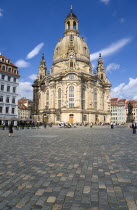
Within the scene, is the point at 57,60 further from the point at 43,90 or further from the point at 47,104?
the point at 47,104

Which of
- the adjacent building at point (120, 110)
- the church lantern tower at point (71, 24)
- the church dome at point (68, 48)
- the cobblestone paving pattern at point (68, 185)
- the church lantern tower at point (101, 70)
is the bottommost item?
the cobblestone paving pattern at point (68, 185)

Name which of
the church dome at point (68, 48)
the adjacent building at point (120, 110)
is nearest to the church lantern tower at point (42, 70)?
the church dome at point (68, 48)

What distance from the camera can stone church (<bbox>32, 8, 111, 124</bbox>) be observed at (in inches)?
2721

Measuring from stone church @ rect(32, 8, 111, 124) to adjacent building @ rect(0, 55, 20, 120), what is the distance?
855 inches

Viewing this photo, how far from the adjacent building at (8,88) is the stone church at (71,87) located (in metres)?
21.7

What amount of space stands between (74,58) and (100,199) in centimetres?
7481

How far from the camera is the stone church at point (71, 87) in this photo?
6912cm

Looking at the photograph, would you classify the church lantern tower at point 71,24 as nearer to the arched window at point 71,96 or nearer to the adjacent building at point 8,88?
the arched window at point 71,96

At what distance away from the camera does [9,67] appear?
5191 centimetres

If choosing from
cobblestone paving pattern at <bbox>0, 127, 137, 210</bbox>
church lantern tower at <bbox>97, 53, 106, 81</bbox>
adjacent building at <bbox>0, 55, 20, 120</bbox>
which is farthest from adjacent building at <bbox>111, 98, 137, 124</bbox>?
cobblestone paving pattern at <bbox>0, 127, 137, 210</bbox>

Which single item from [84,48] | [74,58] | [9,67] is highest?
[84,48]

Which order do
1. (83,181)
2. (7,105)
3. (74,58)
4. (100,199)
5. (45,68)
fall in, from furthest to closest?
1. (45,68)
2. (74,58)
3. (7,105)
4. (83,181)
5. (100,199)

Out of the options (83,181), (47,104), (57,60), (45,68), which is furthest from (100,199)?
(45,68)

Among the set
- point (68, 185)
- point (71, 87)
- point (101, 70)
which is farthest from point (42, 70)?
point (68, 185)
